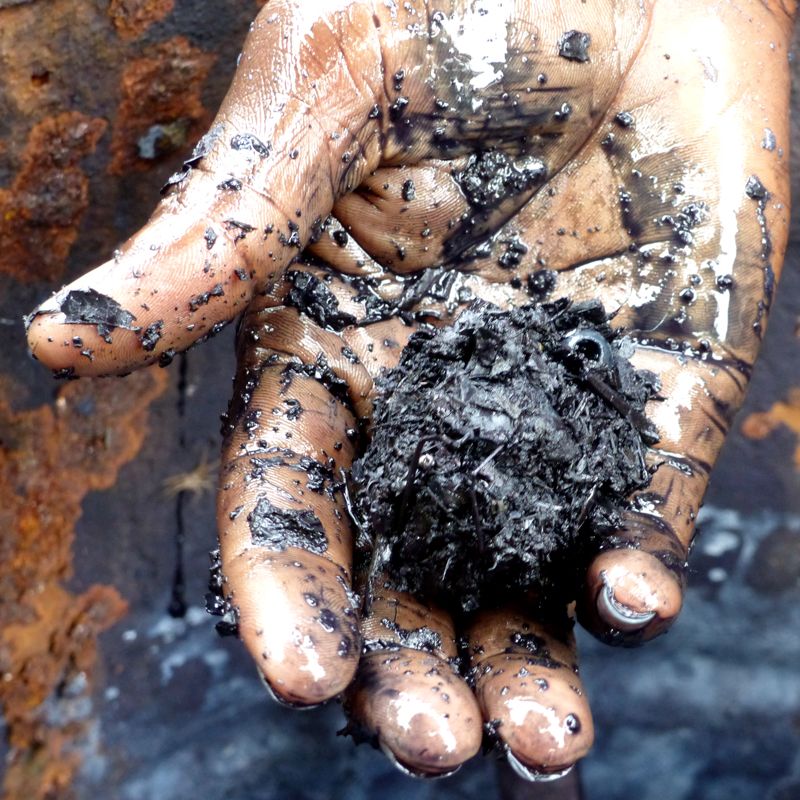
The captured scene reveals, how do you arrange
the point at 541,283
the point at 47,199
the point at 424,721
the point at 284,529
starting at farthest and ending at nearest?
the point at 47,199, the point at 541,283, the point at 284,529, the point at 424,721

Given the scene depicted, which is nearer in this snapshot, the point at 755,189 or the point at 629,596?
the point at 629,596

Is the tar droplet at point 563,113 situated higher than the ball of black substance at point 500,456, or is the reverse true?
the tar droplet at point 563,113

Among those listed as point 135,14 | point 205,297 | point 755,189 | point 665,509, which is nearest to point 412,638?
point 665,509

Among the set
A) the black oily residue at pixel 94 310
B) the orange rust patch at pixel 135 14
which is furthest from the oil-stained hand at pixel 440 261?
the orange rust patch at pixel 135 14

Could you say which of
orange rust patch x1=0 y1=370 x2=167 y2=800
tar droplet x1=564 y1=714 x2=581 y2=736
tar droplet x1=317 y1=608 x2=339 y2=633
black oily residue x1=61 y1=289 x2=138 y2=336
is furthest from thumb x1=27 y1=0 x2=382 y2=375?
orange rust patch x1=0 y1=370 x2=167 y2=800

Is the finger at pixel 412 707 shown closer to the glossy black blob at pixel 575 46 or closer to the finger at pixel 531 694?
the finger at pixel 531 694

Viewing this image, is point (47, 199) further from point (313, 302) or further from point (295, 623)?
point (295, 623)

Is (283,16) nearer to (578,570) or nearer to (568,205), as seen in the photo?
(568,205)
